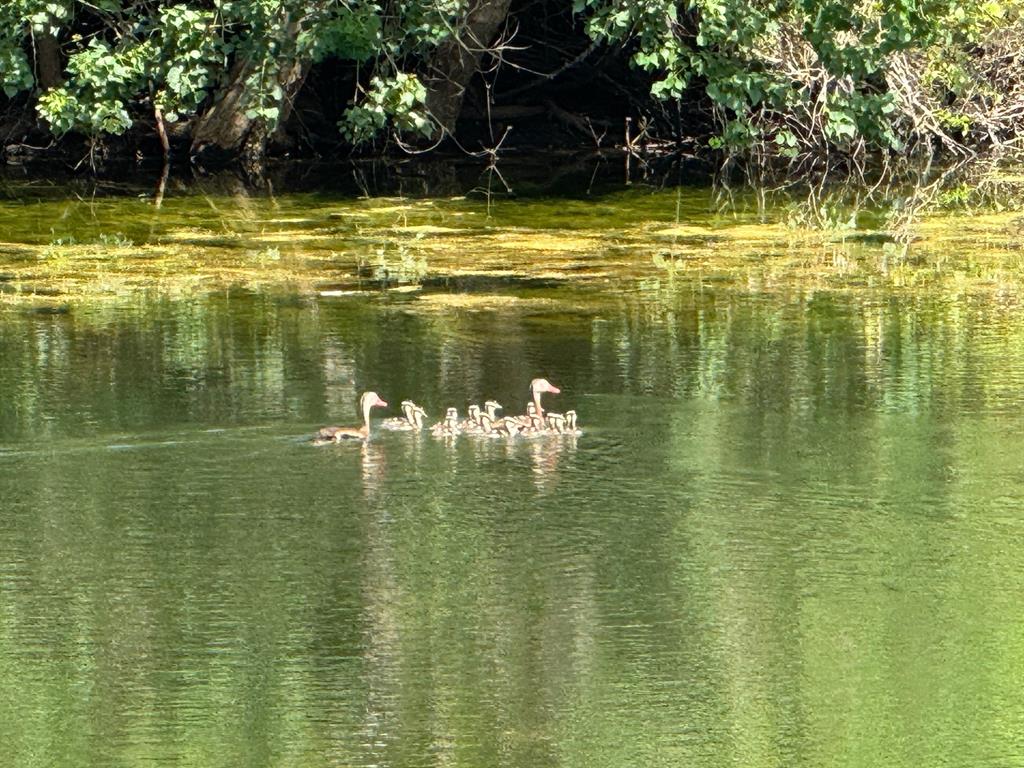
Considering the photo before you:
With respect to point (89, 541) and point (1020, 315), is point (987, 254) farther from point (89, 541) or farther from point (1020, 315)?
point (89, 541)

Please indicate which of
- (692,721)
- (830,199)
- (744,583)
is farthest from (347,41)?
(692,721)

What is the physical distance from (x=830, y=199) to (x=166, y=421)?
10.3m

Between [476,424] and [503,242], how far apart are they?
6.18 m

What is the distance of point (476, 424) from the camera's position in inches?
359

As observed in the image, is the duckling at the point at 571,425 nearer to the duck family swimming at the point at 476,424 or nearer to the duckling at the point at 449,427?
the duck family swimming at the point at 476,424

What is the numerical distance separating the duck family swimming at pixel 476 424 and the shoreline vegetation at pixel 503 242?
3.21m

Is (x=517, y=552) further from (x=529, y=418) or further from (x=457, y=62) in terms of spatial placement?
(x=457, y=62)

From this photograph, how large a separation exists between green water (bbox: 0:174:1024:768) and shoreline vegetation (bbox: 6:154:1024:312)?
1.52 metres

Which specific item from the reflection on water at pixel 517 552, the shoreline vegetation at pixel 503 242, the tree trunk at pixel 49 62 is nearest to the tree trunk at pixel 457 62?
the shoreline vegetation at pixel 503 242

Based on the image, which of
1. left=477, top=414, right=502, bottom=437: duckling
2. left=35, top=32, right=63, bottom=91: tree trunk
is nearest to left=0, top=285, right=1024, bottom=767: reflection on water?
left=477, top=414, right=502, bottom=437: duckling

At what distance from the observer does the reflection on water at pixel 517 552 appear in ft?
19.1

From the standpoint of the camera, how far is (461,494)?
820 centimetres

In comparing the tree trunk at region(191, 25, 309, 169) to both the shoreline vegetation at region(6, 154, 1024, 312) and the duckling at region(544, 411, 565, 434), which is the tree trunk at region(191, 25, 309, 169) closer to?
the shoreline vegetation at region(6, 154, 1024, 312)

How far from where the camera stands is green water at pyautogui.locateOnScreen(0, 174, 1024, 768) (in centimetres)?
582
